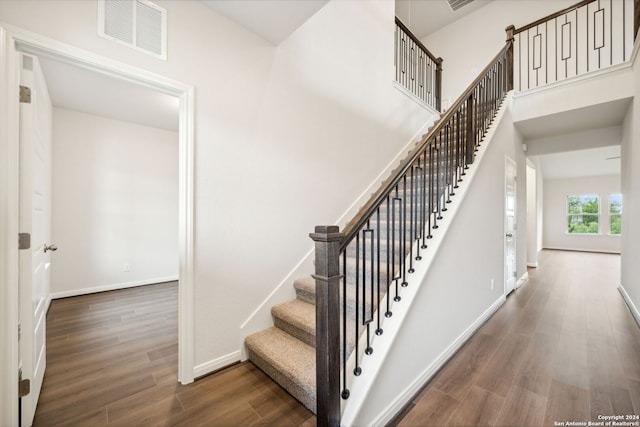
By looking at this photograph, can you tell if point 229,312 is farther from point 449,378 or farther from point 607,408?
point 607,408

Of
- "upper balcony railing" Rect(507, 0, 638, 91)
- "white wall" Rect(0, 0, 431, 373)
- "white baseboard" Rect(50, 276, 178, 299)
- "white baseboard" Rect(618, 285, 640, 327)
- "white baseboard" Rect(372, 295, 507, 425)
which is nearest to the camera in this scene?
"white baseboard" Rect(372, 295, 507, 425)

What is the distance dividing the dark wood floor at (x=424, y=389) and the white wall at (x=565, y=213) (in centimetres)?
813

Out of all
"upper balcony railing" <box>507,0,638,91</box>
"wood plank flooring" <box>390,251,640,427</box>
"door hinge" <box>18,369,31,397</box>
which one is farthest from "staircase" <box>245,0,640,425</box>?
"upper balcony railing" <box>507,0,638,91</box>

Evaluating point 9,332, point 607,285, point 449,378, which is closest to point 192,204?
point 9,332

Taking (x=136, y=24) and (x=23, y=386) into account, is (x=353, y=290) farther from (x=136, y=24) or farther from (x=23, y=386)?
(x=136, y=24)

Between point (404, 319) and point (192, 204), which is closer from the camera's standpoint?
point (404, 319)

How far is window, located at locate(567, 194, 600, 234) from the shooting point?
8.92m

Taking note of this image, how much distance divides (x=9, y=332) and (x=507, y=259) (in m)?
4.88

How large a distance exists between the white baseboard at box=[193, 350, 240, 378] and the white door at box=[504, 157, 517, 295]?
11.7 ft

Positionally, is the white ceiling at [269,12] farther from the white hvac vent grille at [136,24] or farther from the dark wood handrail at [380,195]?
the dark wood handrail at [380,195]

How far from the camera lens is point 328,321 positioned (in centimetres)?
128

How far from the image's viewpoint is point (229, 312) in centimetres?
211

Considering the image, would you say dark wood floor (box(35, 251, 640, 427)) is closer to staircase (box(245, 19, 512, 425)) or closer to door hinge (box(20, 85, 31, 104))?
staircase (box(245, 19, 512, 425))

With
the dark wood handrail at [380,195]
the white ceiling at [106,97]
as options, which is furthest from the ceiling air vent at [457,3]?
the white ceiling at [106,97]
